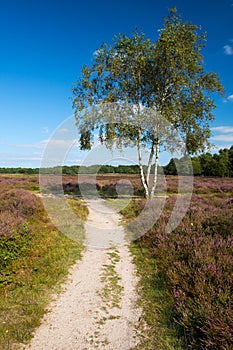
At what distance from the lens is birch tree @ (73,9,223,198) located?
16.9m

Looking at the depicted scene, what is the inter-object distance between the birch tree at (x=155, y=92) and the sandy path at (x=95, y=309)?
37.5ft

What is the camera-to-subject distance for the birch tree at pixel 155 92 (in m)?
16.9

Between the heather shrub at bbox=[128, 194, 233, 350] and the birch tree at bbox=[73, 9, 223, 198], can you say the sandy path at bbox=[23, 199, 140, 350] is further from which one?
the birch tree at bbox=[73, 9, 223, 198]

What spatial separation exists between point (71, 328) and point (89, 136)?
57.1 feet

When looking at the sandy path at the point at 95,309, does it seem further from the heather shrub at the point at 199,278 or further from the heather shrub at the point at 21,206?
the heather shrub at the point at 21,206

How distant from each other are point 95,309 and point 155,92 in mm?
16382

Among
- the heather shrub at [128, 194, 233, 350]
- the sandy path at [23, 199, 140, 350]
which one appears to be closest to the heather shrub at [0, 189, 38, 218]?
the sandy path at [23, 199, 140, 350]

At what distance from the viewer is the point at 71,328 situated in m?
4.24

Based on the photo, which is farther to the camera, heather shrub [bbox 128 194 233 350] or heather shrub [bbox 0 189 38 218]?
heather shrub [bbox 0 189 38 218]

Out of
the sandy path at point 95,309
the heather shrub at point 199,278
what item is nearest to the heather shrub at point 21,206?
the sandy path at point 95,309

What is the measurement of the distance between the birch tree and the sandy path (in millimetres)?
11441

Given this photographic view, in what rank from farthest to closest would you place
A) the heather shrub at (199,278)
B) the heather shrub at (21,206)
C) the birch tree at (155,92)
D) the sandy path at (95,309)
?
the birch tree at (155,92) < the heather shrub at (21,206) < the sandy path at (95,309) < the heather shrub at (199,278)

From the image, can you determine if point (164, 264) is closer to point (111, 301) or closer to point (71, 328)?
point (111, 301)

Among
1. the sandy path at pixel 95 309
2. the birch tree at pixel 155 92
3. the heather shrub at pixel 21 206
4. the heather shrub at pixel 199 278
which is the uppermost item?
the birch tree at pixel 155 92
